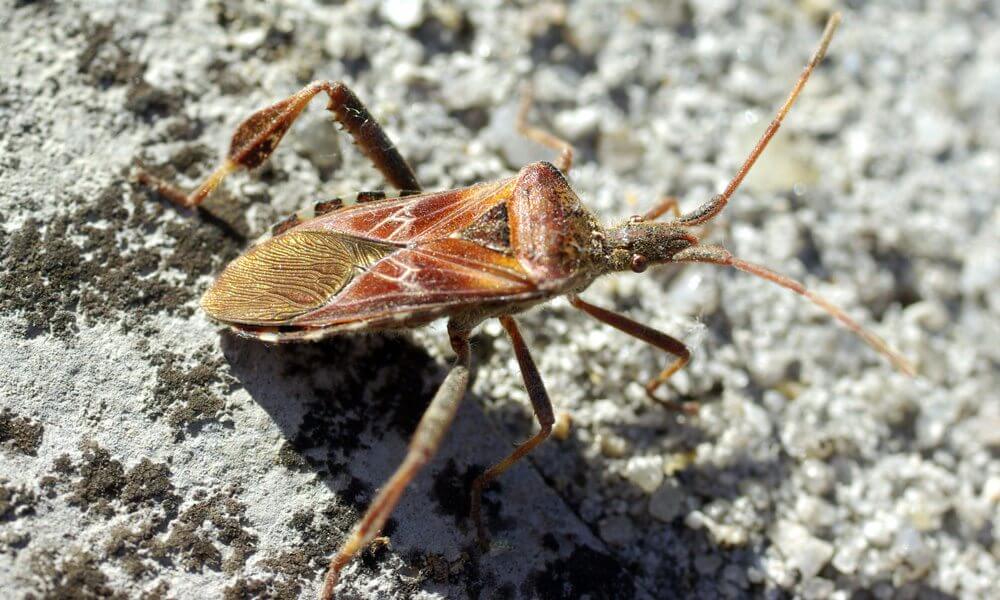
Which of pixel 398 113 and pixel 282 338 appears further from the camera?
pixel 398 113

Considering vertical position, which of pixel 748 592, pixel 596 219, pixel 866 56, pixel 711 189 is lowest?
pixel 748 592

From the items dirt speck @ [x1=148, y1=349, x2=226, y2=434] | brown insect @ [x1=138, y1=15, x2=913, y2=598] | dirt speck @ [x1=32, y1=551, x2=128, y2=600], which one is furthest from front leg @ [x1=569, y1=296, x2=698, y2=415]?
dirt speck @ [x1=32, y1=551, x2=128, y2=600]

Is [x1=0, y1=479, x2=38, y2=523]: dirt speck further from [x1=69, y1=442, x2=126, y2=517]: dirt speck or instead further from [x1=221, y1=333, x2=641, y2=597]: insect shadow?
[x1=221, y1=333, x2=641, y2=597]: insect shadow

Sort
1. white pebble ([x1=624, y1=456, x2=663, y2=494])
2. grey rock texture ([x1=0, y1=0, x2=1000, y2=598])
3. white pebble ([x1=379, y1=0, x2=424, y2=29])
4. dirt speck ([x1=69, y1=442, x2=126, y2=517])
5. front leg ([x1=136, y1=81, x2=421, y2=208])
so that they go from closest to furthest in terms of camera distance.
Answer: dirt speck ([x1=69, y1=442, x2=126, y2=517]), grey rock texture ([x1=0, y1=0, x2=1000, y2=598]), front leg ([x1=136, y1=81, x2=421, y2=208]), white pebble ([x1=624, y1=456, x2=663, y2=494]), white pebble ([x1=379, y1=0, x2=424, y2=29])

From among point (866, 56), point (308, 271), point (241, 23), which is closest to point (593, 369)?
point (308, 271)

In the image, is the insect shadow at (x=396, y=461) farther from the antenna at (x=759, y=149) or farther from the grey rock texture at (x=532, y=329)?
the antenna at (x=759, y=149)

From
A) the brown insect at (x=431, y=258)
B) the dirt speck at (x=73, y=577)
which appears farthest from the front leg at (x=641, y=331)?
the dirt speck at (x=73, y=577)

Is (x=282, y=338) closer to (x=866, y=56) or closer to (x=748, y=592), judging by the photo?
(x=748, y=592)
